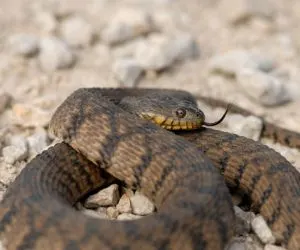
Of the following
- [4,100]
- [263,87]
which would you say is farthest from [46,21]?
[263,87]

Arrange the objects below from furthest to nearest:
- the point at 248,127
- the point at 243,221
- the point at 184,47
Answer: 1. the point at 184,47
2. the point at 248,127
3. the point at 243,221

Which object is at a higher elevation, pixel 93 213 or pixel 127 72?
pixel 127 72

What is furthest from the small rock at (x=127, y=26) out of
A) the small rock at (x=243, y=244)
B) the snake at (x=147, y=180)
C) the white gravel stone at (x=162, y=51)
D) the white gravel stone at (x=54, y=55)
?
the small rock at (x=243, y=244)

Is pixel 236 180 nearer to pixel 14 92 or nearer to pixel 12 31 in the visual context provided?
pixel 14 92

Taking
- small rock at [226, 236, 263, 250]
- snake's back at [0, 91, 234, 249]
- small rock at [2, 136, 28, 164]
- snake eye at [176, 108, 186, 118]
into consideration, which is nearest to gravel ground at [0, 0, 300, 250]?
small rock at [2, 136, 28, 164]

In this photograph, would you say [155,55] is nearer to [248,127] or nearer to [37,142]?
[248,127]

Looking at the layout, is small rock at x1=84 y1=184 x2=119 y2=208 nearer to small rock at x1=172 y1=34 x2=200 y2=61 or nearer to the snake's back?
the snake's back

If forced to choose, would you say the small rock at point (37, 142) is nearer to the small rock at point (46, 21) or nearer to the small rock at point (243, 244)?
the small rock at point (243, 244)

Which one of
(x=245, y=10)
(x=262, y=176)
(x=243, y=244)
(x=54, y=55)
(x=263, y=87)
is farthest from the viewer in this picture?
(x=245, y=10)
